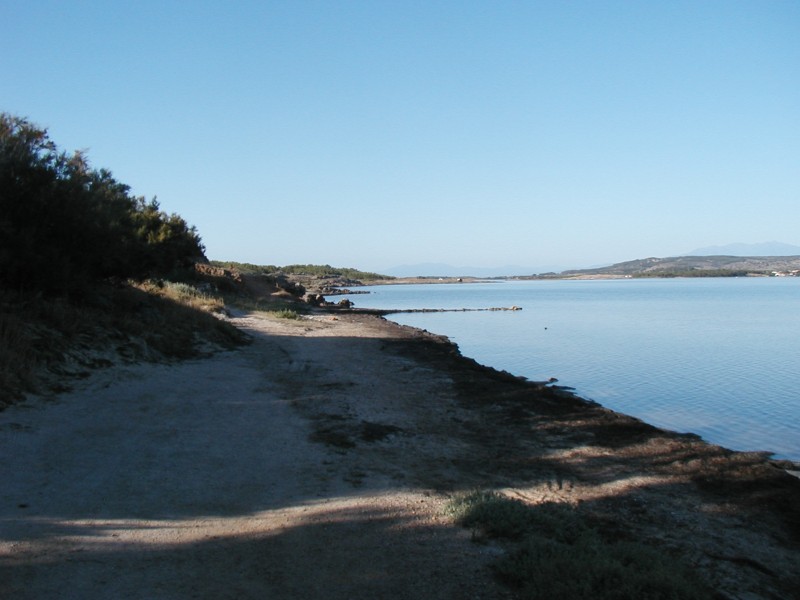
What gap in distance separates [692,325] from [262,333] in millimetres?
25463

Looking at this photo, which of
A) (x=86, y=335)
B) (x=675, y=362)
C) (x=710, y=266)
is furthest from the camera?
(x=710, y=266)

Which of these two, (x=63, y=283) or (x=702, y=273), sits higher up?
(x=63, y=283)

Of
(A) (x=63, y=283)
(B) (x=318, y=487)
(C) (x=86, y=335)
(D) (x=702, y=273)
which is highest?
(A) (x=63, y=283)

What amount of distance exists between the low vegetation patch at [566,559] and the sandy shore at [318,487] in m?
0.21

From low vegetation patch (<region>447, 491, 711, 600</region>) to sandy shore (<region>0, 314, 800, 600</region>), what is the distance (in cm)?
21

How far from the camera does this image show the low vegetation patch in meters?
4.27

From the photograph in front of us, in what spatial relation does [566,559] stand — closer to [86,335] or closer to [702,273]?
[86,335]

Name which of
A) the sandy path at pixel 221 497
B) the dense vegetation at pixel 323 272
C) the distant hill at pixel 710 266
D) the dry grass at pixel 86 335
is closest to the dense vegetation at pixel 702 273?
the distant hill at pixel 710 266

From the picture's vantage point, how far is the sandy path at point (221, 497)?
4312 mm

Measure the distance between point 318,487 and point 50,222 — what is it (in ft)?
30.8

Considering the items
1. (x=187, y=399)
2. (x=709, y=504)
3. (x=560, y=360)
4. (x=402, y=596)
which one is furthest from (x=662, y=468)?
(x=560, y=360)

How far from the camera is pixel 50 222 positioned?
12.8 metres

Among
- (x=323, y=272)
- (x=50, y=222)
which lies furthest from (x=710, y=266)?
(x=50, y=222)

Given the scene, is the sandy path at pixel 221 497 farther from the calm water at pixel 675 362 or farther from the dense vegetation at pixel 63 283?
the calm water at pixel 675 362
